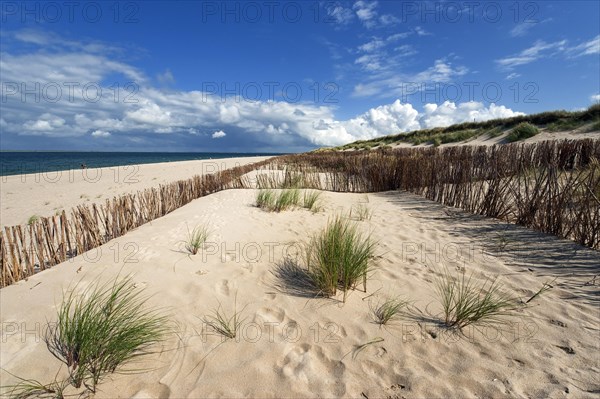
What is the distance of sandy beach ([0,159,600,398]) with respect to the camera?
1.67m

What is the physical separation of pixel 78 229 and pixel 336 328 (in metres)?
3.62

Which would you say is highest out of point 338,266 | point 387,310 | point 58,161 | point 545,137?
point 545,137

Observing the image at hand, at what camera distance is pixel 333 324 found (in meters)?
2.21

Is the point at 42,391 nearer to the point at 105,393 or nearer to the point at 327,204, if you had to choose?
the point at 105,393

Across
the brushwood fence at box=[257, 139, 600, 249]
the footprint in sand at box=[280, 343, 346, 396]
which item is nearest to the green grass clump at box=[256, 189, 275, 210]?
the brushwood fence at box=[257, 139, 600, 249]

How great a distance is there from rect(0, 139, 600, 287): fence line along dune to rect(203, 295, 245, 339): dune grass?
230 cm

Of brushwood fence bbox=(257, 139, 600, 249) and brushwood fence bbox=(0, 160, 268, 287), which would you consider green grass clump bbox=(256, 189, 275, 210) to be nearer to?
brushwood fence bbox=(0, 160, 268, 287)

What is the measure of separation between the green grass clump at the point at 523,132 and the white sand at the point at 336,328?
13.5m

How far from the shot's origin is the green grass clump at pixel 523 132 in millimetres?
13694

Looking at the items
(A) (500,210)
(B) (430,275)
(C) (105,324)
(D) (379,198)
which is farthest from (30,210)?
(A) (500,210)

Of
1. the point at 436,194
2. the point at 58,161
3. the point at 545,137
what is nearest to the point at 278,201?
the point at 436,194

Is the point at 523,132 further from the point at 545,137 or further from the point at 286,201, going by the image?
the point at 286,201

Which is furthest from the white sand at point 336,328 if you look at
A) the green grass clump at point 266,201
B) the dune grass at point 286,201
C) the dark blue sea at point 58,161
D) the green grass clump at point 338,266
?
the dark blue sea at point 58,161

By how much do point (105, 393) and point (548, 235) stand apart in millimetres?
5064
